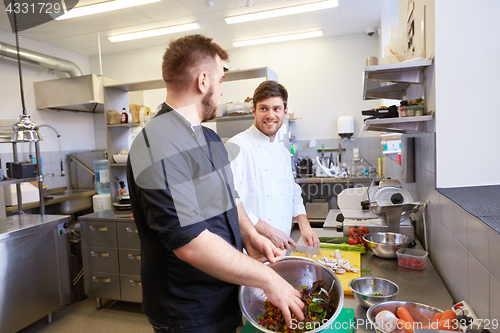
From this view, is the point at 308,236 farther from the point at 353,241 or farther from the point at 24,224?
the point at 24,224

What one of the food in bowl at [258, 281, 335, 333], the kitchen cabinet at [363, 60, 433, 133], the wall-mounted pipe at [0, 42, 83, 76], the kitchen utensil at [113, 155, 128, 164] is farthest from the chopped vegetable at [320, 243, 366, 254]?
the wall-mounted pipe at [0, 42, 83, 76]

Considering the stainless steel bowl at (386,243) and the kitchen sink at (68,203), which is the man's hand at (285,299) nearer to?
the stainless steel bowl at (386,243)

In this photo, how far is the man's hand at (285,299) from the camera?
0.96 metres

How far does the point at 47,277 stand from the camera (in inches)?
110

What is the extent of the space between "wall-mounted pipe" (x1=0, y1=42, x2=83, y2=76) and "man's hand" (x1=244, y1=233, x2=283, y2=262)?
4040 mm

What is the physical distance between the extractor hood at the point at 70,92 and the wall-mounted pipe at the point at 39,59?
23cm

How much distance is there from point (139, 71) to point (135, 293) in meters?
3.93

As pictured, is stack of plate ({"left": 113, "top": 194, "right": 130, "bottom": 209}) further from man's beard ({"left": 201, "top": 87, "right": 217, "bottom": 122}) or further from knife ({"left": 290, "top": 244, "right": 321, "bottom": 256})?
man's beard ({"left": 201, "top": 87, "right": 217, "bottom": 122})

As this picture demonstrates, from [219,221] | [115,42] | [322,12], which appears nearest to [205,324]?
[219,221]

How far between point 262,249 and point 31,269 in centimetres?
227

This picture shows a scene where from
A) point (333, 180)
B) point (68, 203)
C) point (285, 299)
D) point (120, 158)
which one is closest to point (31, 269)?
point (120, 158)

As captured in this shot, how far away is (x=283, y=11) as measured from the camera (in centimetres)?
410

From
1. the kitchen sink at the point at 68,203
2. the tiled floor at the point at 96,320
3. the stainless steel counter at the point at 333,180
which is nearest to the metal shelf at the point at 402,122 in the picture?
the tiled floor at the point at 96,320

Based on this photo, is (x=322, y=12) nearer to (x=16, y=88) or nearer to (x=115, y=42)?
(x=115, y=42)
